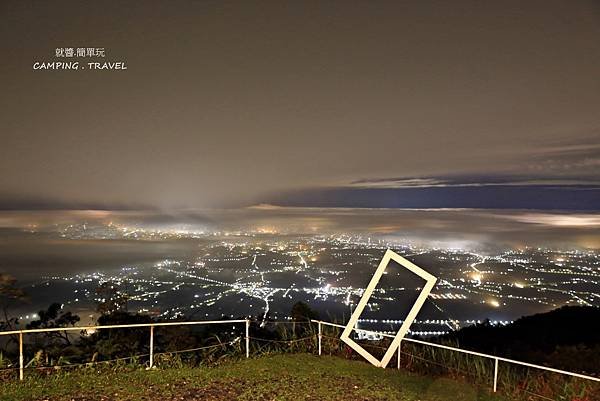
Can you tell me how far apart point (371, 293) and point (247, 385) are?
→ 2607 millimetres

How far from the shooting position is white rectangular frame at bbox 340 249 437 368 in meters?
7.79

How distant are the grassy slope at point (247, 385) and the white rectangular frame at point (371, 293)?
34 centimetres

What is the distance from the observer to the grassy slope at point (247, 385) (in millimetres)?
6234

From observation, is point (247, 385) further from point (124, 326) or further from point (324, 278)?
point (324, 278)

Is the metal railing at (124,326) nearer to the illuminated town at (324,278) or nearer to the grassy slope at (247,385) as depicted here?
the grassy slope at (247,385)

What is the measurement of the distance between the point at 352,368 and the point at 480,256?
857 inches

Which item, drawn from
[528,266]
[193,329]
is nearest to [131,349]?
[193,329]

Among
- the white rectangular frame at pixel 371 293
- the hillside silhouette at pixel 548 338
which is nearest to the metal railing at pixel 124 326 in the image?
the white rectangular frame at pixel 371 293

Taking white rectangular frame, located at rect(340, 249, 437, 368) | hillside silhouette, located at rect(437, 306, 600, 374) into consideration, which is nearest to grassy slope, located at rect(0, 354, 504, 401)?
white rectangular frame, located at rect(340, 249, 437, 368)

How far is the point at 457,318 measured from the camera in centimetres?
1861

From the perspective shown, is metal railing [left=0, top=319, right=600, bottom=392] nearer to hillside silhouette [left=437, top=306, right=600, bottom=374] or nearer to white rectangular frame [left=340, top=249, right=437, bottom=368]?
white rectangular frame [left=340, top=249, right=437, bottom=368]

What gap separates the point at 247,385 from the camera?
22.1 feet

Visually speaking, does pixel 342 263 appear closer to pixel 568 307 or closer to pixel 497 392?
pixel 568 307

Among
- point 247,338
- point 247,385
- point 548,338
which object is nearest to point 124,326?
point 247,385
